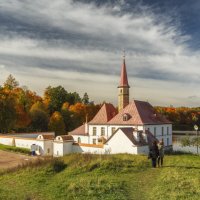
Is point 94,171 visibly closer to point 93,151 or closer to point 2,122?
point 93,151

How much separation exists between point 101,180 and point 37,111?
169 feet

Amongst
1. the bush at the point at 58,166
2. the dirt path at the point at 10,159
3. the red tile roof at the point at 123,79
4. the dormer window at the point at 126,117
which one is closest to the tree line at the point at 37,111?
the red tile roof at the point at 123,79

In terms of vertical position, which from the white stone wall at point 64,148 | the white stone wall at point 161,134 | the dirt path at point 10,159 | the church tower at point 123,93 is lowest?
the dirt path at point 10,159

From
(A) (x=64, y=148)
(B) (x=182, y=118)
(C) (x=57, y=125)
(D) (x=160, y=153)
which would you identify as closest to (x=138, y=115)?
(A) (x=64, y=148)

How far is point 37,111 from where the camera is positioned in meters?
69.1

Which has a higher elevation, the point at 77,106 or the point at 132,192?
the point at 77,106

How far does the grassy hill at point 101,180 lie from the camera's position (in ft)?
54.8

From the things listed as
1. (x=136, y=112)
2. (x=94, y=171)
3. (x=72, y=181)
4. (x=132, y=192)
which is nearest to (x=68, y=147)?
(x=136, y=112)

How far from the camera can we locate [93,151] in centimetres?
3922

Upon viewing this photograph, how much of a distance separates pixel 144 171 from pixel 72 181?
18.3 feet

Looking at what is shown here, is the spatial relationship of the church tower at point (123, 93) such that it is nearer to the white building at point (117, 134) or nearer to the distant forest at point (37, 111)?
the white building at point (117, 134)

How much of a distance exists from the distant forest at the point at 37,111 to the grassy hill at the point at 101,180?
112ft

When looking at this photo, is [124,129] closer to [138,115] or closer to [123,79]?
[138,115]

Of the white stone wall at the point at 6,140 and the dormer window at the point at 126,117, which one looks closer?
the dormer window at the point at 126,117
